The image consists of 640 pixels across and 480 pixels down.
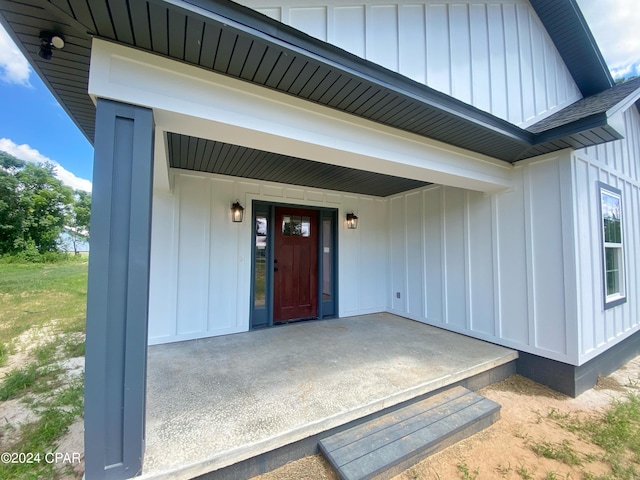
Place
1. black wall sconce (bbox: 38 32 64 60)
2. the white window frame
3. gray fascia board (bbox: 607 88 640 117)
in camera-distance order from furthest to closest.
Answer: the white window frame
gray fascia board (bbox: 607 88 640 117)
black wall sconce (bbox: 38 32 64 60)

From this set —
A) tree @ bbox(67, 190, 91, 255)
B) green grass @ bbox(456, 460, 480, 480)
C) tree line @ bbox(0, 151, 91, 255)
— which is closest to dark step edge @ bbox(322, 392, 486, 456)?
green grass @ bbox(456, 460, 480, 480)

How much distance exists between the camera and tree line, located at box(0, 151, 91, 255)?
48.6 ft

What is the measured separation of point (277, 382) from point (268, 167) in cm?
260

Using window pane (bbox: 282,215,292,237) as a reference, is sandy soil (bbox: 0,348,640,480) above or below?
below

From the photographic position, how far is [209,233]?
392 centimetres

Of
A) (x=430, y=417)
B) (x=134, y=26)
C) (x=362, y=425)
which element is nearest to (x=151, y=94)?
(x=134, y=26)

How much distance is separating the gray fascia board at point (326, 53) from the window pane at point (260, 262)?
298cm

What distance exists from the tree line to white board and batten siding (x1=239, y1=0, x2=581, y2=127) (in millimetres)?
20460

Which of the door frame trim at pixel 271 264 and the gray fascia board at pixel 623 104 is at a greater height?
the gray fascia board at pixel 623 104

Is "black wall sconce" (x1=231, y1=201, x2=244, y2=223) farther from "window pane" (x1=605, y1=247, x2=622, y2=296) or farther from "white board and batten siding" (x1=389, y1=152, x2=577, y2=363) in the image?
"window pane" (x1=605, y1=247, x2=622, y2=296)

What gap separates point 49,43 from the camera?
146 centimetres

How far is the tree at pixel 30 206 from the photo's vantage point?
14812 millimetres

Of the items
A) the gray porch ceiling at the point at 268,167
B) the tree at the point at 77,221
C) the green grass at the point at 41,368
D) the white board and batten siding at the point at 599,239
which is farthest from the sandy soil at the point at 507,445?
the tree at the point at 77,221

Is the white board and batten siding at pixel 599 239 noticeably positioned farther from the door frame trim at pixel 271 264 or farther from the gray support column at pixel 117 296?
the gray support column at pixel 117 296
